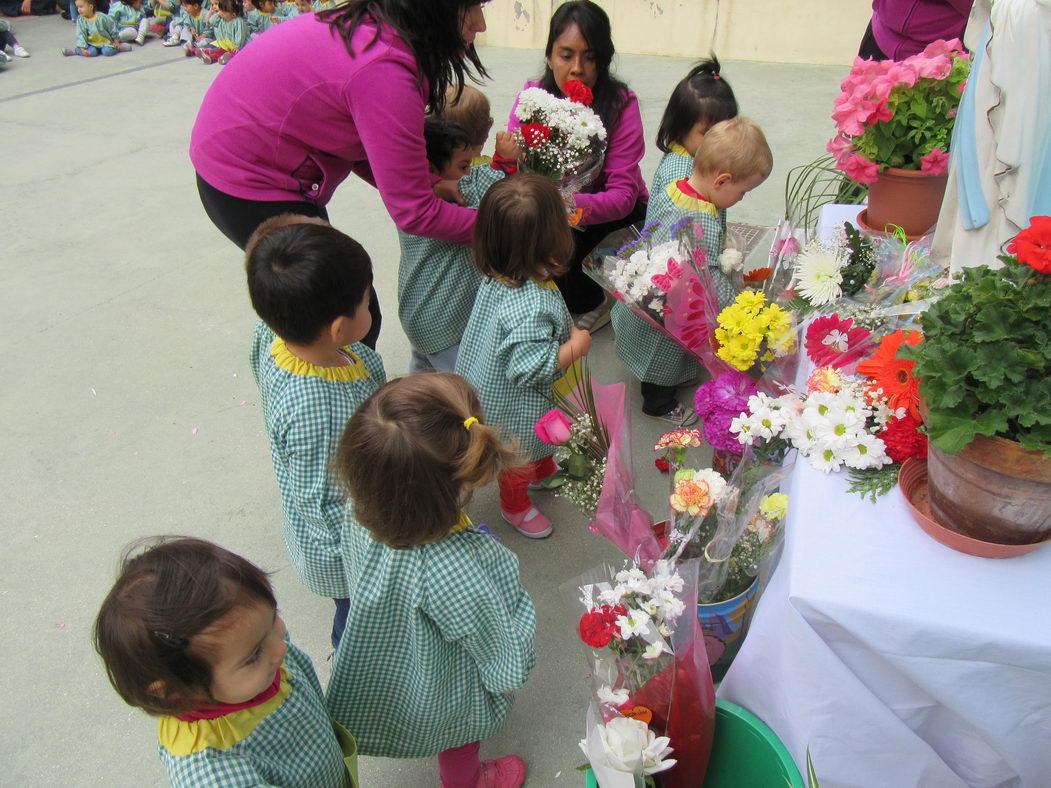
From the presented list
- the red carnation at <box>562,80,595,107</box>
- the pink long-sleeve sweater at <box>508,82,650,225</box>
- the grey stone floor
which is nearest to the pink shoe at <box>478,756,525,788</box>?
the grey stone floor

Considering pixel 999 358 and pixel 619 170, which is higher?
pixel 999 358

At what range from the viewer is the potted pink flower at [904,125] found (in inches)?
74.9

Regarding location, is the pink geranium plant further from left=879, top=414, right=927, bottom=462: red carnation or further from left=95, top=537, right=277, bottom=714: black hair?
left=95, top=537, right=277, bottom=714: black hair

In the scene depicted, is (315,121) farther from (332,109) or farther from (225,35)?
(225,35)

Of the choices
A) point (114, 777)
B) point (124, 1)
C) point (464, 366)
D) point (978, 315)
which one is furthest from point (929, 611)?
point (124, 1)

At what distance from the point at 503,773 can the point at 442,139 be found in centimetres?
192

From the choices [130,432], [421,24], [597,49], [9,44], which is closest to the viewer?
[421,24]

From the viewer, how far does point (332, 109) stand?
75.6 inches

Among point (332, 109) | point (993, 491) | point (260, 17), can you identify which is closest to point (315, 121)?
point (332, 109)

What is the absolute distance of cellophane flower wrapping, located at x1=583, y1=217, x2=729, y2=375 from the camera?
6.61 ft

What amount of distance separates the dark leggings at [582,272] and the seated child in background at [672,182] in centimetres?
40

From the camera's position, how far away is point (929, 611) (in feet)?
3.49

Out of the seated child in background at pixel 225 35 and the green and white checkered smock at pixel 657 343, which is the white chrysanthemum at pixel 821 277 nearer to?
the green and white checkered smock at pixel 657 343

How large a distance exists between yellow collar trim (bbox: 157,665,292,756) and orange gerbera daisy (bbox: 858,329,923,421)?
3.83 feet
